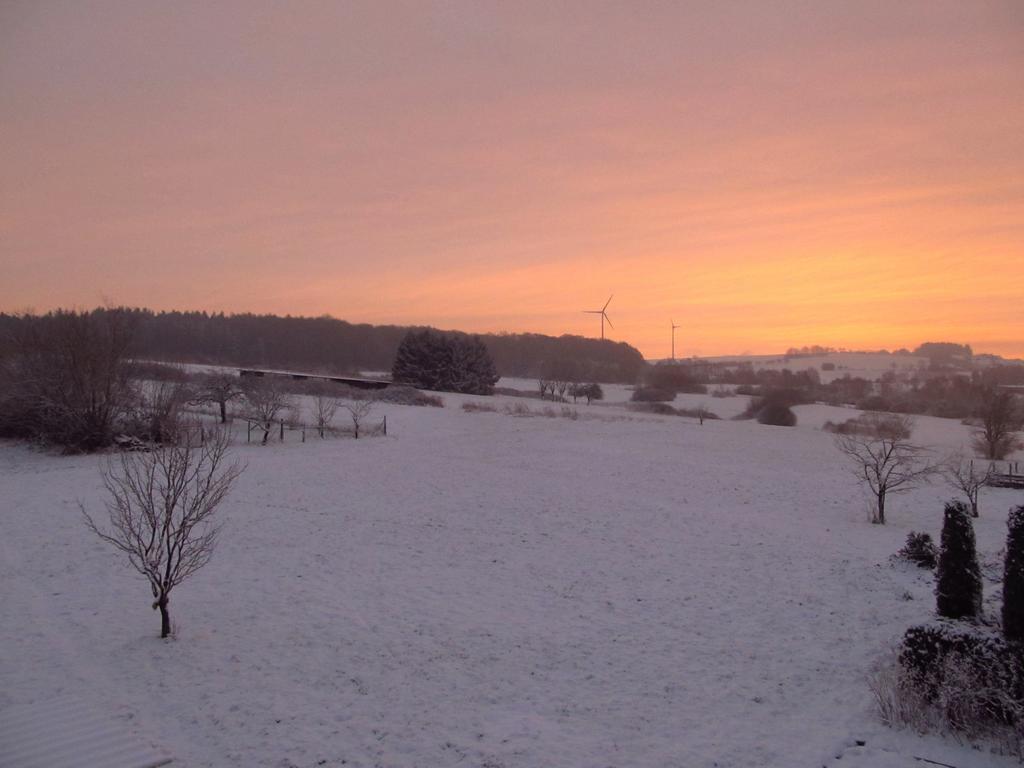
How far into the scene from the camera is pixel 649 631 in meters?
10.2

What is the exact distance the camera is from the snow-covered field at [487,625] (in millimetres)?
6961

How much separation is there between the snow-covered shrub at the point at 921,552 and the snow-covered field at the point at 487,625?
29.6 inches

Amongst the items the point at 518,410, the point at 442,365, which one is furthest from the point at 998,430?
the point at 442,365

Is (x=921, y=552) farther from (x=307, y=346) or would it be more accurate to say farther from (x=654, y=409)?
(x=307, y=346)

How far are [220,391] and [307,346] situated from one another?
71092mm

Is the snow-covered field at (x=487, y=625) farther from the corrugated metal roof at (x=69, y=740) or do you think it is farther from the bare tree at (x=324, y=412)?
the bare tree at (x=324, y=412)

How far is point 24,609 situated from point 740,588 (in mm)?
12677

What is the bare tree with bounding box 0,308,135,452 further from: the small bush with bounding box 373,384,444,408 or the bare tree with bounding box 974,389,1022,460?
the bare tree with bounding box 974,389,1022,460

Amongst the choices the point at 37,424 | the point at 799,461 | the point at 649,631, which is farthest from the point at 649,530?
the point at 37,424

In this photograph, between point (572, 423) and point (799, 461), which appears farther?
point (572, 423)

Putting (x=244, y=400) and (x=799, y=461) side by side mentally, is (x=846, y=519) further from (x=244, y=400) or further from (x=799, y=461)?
(x=244, y=400)

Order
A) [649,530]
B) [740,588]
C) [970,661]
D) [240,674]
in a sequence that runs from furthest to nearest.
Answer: [649,530] → [740,588] → [240,674] → [970,661]

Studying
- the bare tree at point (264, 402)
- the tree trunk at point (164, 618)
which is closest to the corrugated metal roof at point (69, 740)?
the tree trunk at point (164, 618)

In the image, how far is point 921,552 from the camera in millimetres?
13344
